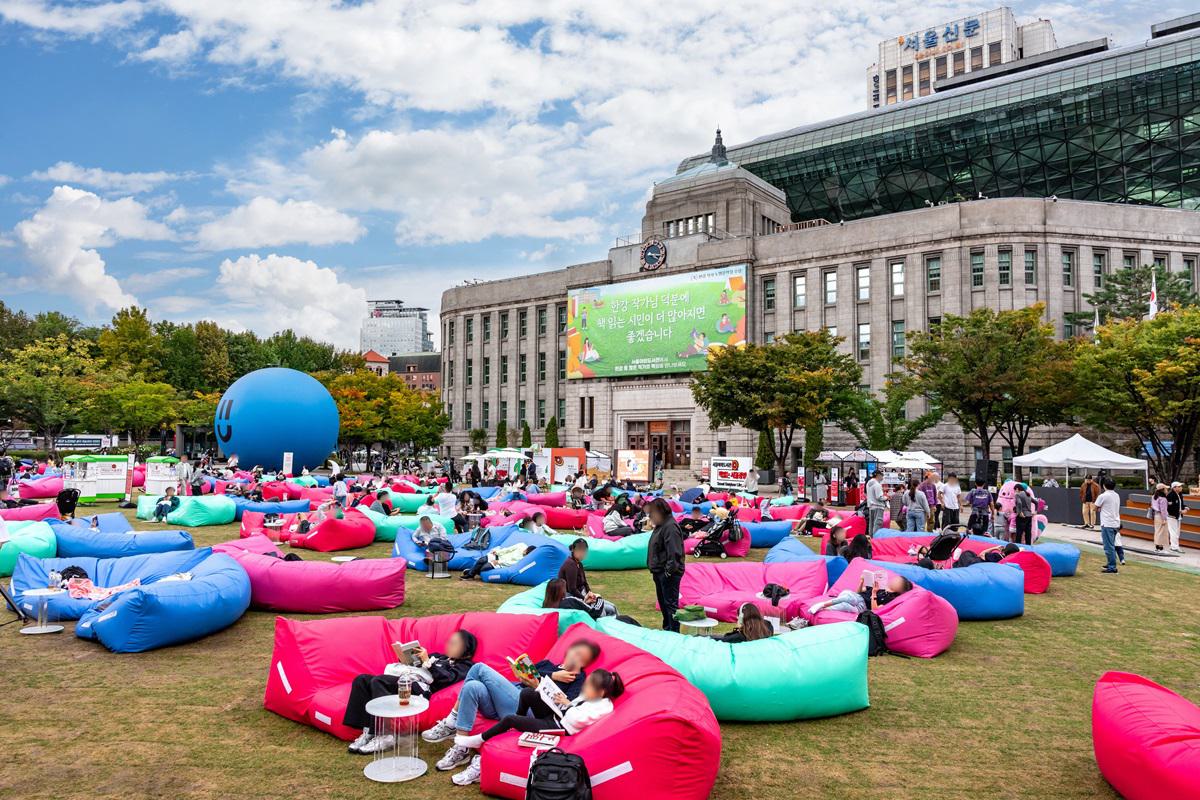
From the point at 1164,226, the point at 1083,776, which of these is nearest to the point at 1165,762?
the point at 1083,776

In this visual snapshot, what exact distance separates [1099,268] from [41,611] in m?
51.9

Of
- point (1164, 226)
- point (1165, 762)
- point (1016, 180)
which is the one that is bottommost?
point (1165, 762)

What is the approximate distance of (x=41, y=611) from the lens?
10.5 metres

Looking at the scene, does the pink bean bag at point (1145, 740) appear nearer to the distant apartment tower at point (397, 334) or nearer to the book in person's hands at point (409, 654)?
the book in person's hands at point (409, 654)

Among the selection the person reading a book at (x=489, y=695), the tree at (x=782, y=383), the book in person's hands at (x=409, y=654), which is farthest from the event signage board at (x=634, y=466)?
the person reading a book at (x=489, y=695)

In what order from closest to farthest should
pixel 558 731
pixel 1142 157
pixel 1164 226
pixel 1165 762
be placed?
pixel 1165 762 < pixel 558 731 < pixel 1164 226 < pixel 1142 157

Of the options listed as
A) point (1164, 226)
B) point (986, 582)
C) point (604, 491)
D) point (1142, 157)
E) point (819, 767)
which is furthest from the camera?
point (1142, 157)

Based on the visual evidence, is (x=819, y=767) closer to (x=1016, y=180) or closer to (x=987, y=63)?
(x=1016, y=180)

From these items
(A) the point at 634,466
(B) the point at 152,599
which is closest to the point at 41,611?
(B) the point at 152,599

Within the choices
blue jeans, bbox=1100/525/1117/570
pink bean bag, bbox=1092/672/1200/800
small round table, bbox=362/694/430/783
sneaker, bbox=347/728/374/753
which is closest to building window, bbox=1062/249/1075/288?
blue jeans, bbox=1100/525/1117/570

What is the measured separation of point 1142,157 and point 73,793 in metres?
75.6

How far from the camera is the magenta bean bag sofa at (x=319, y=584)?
11.5 metres

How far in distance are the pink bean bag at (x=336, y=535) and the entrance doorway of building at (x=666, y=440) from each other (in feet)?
117

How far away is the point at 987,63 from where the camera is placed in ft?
363
